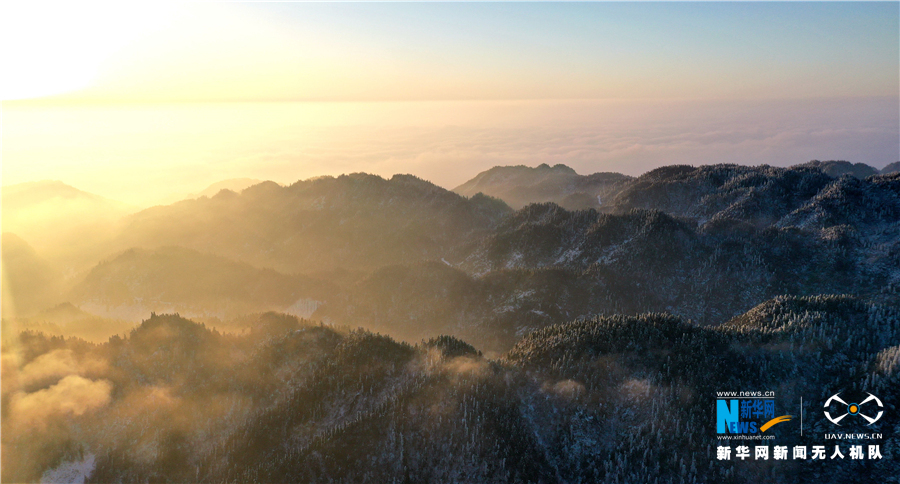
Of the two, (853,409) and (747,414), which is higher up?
(853,409)

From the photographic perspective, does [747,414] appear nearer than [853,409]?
No

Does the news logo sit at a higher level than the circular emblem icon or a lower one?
lower

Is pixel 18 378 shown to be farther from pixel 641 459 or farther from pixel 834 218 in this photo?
pixel 834 218

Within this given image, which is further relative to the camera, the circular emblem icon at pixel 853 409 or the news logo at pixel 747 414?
the news logo at pixel 747 414

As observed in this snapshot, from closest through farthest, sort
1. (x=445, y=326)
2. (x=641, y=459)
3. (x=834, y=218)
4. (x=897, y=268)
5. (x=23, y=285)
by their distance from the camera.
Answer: (x=641, y=459), (x=897, y=268), (x=445, y=326), (x=834, y=218), (x=23, y=285)

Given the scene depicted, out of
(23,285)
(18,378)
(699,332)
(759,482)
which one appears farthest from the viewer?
(23,285)

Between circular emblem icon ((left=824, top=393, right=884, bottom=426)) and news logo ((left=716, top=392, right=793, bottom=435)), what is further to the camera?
news logo ((left=716, top=392, right=793, bottom=435))

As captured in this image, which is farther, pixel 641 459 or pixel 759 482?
pixel 641 459

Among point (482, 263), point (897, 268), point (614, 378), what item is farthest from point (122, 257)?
point (897, 268)

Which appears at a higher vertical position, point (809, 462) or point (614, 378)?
point (614, 378)

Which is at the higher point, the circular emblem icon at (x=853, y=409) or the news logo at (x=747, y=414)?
the circular emblem icon at (x=853, y=409)

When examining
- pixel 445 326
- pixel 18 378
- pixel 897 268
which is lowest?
pixel 445 326
